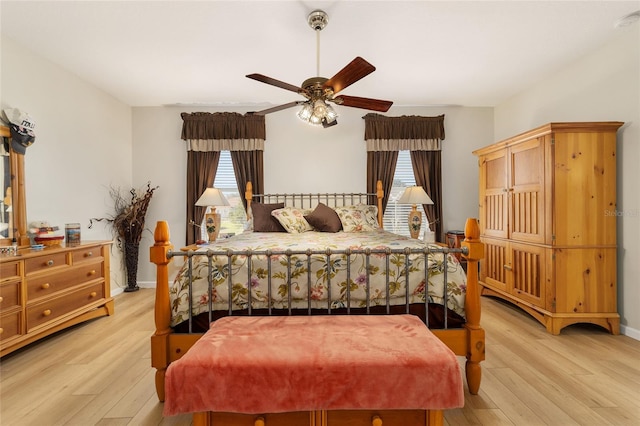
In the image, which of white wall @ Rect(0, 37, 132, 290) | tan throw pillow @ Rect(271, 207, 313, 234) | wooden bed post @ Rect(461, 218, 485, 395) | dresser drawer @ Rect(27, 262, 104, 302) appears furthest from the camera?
tan throw pillow @ Rect(271, 207, 313, 234)

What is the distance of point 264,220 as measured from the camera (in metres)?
3.67

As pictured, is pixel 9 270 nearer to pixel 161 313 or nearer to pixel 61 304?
pixel 61 304

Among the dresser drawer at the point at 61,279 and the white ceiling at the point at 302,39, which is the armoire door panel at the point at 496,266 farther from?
the dresser drawer at the point at 61,279

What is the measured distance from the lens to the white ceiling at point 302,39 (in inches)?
92.9

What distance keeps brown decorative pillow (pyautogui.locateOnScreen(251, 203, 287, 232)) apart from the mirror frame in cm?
205

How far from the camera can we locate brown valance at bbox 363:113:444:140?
4.44 meters

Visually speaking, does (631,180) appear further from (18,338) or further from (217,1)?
(18,338)

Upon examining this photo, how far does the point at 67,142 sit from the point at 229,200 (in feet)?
6.27

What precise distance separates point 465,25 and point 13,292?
4074mm

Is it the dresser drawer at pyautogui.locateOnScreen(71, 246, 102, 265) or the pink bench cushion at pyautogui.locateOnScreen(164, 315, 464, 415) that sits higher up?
the dresser drawer at pyautogui.locateOnScreen(71, 246, 102, 265)

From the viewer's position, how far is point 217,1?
2279 millimetres

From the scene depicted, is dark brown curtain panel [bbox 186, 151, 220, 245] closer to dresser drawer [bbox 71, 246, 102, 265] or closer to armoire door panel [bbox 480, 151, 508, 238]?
dresser drawer [bbox 71, 246, 102, 265]

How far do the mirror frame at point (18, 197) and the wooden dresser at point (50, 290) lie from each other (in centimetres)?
19

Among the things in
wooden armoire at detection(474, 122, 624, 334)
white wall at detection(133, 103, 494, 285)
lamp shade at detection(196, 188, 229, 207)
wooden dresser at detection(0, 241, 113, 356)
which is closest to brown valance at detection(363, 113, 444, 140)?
white wall at detection(133, 103, 494, 285)
